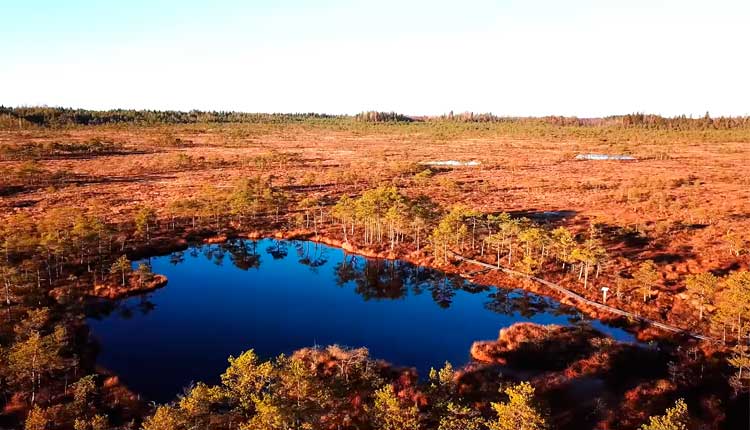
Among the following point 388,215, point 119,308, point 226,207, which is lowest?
point 119,308

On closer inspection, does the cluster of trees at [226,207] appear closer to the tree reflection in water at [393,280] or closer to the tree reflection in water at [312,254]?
the tree reflection in water at [312,254]

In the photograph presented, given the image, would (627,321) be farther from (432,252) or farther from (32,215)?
(32,215)

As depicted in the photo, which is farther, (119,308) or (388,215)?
(388,215)

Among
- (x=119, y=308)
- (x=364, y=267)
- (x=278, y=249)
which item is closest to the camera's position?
(x=119, y=308)

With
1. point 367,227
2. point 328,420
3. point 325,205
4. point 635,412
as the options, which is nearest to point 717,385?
point 635,412

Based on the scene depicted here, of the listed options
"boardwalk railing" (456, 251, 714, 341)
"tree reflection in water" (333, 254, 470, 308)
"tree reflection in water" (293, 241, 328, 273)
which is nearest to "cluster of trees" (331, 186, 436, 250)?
"tree reflection in water" (293, 241, 328, 273)

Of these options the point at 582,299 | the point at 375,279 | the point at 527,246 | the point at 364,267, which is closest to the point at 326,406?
the point at 375,279

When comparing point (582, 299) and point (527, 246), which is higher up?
point (527, 246)

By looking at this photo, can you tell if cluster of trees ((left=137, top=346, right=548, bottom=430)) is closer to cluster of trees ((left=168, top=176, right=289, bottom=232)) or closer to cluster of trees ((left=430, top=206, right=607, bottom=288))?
cluster of trees ((left=430, top=206, right=607, bottom=288))

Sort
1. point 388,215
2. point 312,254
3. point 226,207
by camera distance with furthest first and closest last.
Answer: point 226,207, point 312,254, point 388,215

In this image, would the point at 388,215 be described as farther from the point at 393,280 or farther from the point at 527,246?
the point at 527,246

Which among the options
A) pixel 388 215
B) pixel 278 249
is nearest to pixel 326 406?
pixel 388 215
